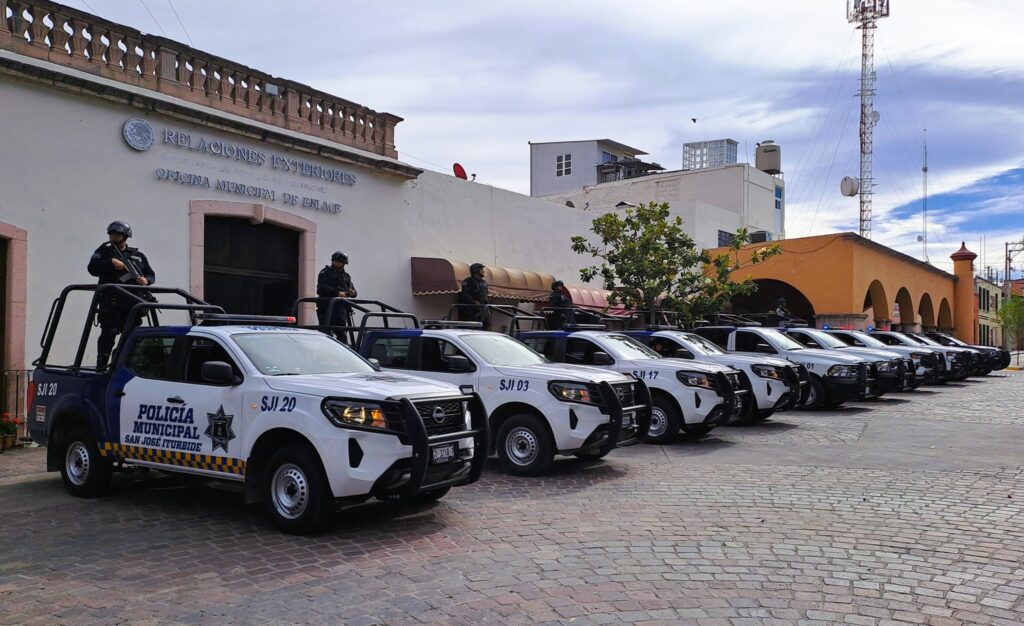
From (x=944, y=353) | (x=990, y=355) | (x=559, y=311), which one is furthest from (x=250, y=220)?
(x=990, y=355)

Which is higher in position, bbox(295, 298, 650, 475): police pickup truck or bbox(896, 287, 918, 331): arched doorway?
bbox(896, 287, 918, 331): arched doorway

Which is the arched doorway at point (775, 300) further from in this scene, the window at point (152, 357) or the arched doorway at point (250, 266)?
the window at point (152, 357)

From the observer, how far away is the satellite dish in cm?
4281

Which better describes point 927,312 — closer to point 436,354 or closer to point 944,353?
point 944,353

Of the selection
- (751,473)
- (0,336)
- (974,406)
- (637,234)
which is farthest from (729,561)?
(637,234)

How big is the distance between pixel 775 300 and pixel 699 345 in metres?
20.7

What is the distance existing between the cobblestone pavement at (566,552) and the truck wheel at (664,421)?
1.68 m

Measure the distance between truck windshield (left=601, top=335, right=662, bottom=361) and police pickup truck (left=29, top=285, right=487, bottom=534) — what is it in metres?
4.88

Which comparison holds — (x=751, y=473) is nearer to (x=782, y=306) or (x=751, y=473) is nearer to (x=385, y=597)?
(x=385, y=597)

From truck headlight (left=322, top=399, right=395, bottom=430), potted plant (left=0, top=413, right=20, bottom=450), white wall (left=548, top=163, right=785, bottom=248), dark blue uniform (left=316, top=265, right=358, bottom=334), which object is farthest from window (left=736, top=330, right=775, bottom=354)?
white wall (left=548, top=163, right=785, bottom=248)

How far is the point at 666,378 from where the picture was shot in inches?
449

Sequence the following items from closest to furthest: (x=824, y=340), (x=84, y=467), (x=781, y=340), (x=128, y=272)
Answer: (x=84, y=467) < (x=128, y=272) < (x=781, y=340) < (x=824, y=340)

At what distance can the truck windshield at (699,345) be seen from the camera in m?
13.8

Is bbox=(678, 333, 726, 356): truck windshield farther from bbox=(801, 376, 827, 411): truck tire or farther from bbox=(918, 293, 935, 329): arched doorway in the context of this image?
bbox=(918, 293, 935, 329): arched doorway
